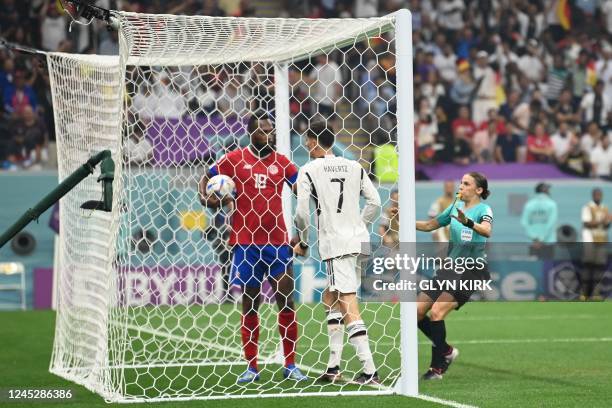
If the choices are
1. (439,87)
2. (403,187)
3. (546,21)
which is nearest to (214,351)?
(403,187)

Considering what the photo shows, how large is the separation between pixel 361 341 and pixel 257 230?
1.32 metres

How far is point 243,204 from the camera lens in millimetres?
8695

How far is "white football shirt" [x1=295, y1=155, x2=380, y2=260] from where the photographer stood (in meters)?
8.14

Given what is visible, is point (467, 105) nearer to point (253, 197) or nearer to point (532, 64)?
point (532, 64)

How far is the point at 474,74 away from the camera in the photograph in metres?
22.1

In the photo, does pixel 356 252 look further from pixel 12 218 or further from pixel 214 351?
pixel 12 218

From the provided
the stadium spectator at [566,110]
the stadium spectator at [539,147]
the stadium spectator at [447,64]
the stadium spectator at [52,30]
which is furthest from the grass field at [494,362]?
the stadium spectator at [447,64]

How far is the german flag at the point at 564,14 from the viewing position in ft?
78.8

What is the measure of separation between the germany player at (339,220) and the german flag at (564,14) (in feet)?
55.6

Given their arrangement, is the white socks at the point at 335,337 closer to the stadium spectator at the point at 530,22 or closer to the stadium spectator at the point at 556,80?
the stadium spectator at the point at 556,80

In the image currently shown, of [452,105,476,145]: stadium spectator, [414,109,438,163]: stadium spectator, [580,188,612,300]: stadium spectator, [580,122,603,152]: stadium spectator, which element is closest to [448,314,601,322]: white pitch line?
[580,188,612,300]: stadium spectator

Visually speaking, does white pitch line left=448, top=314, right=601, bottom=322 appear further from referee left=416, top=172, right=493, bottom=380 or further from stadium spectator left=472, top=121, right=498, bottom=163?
referee left=416, top=172, right=493, bottom=380

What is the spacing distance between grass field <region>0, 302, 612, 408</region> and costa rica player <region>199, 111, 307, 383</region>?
614mm

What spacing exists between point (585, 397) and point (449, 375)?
162cm
